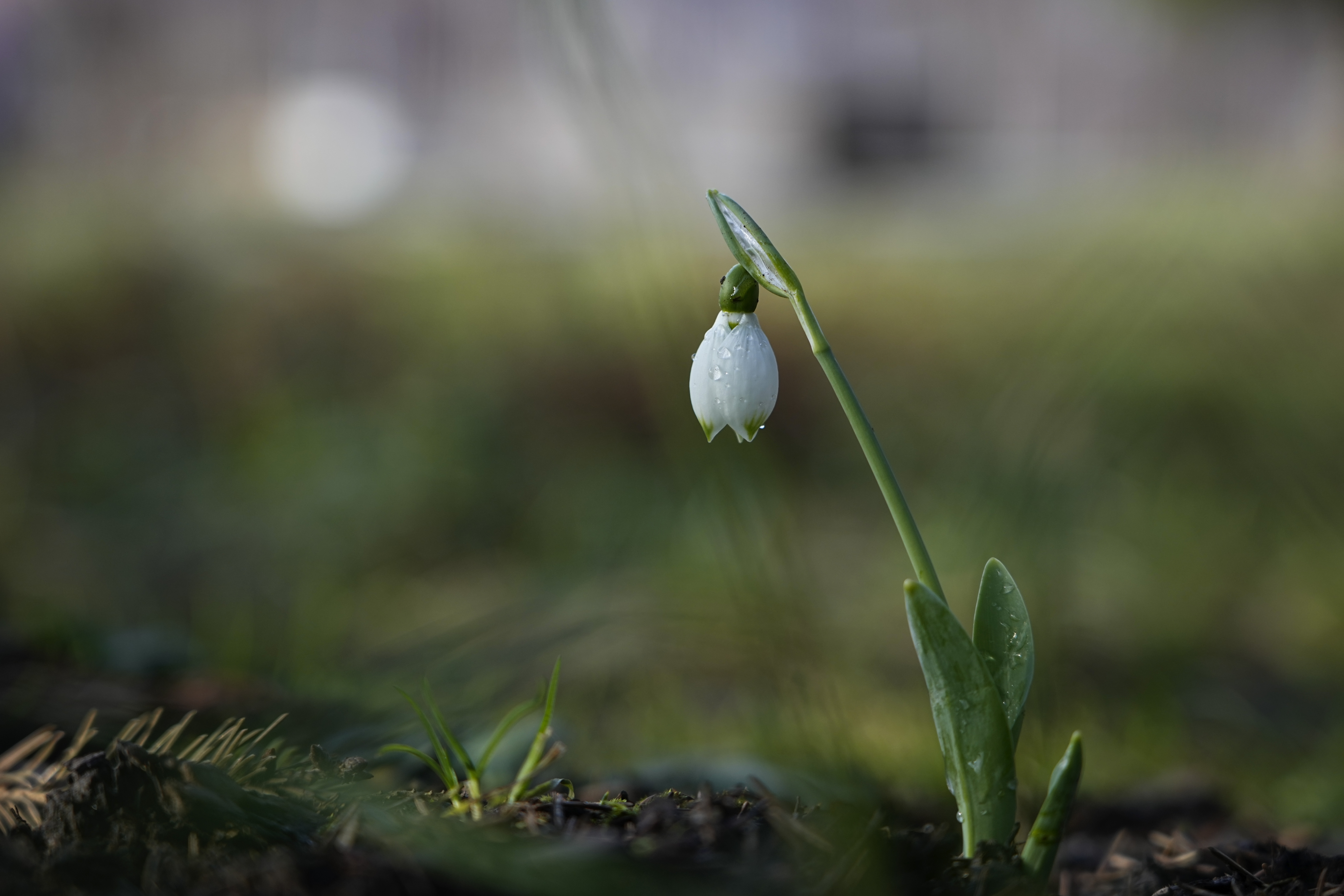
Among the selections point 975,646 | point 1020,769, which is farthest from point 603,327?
point 975,646

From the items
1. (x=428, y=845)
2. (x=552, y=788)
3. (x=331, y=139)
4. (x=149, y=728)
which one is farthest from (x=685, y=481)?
(x=331, y=139)

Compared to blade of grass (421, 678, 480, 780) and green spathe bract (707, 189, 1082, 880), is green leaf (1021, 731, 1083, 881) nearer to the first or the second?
green spathe bract (707, 189, 1082, 880)

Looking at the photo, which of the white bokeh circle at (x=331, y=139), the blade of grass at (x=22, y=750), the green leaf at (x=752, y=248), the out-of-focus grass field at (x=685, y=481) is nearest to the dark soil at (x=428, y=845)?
the out-of-focus grass field at (x=685, y=481)

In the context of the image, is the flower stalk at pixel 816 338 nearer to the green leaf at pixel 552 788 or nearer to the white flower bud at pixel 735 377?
the white flower bud at pixel 735 377

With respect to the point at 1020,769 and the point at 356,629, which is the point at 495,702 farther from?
the point at 356,629

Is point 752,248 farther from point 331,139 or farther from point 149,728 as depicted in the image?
point 331,139

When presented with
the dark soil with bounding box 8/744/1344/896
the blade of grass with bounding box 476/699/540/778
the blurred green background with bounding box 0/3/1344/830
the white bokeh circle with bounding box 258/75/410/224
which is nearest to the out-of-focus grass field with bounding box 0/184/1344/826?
the blurred green background with bounding box 0/3/1344/830
